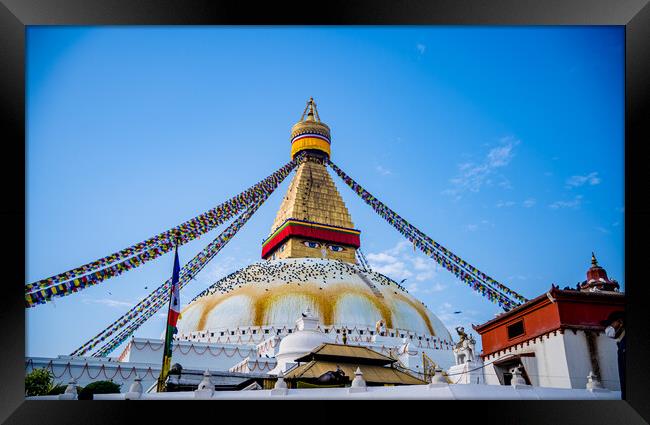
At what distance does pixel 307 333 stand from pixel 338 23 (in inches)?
330

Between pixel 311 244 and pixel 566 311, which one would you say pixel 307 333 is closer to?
pixel 566 311

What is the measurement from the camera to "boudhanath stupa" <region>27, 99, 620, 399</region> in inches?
335

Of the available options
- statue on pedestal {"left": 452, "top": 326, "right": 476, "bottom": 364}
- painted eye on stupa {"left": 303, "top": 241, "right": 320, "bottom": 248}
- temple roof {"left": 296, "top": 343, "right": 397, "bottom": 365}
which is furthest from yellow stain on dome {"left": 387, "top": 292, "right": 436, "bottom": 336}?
temple roof {"left": 296, "top": 343, "right": 397, "bottom": 365}

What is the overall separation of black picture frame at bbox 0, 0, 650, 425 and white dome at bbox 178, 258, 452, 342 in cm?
1082

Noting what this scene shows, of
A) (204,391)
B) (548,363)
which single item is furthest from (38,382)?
(548,363)

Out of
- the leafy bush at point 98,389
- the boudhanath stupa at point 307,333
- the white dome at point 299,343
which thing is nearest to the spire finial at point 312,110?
the boudhanath stupa at point 307,333

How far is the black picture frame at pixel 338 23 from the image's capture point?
7.02m

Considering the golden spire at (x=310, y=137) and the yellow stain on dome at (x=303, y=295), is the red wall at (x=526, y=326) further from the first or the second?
the golden spire at (x=310, y=137)

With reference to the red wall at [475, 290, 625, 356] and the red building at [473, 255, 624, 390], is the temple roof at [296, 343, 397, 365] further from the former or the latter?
the red wall at [475, 290, 625, 356]

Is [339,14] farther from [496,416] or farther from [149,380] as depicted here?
[149,380]

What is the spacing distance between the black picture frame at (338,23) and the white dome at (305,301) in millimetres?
10818

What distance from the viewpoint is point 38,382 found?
1069 centimetres
